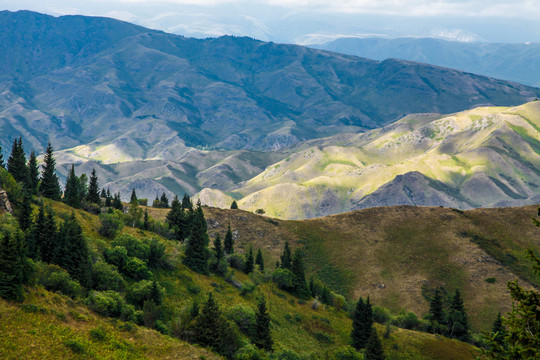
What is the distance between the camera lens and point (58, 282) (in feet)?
145

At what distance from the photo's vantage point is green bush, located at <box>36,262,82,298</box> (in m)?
43.7

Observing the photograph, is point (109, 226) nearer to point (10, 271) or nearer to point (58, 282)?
point (58, 282)

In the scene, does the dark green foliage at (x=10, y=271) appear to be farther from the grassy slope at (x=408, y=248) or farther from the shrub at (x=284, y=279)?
the grassy slope at (x=408, y=248)

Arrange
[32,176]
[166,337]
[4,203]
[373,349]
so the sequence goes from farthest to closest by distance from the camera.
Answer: [32,176] → [373,349] → [4,203] → [166,337]

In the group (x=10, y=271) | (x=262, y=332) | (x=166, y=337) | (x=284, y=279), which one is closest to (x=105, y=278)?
(x=166, y=337)

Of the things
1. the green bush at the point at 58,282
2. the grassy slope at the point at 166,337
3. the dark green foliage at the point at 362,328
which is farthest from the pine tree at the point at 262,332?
the green bush at the point at 58,282

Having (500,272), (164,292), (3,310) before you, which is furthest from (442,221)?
(3,310)

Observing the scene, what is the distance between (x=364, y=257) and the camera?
13638 cm

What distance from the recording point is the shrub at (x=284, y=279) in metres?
86.4

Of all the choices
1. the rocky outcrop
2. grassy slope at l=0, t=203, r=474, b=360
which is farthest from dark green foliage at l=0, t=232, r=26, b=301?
the rocky outcrop

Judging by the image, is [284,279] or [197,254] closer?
[197,254]

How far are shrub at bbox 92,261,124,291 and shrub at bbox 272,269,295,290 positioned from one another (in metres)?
39.6

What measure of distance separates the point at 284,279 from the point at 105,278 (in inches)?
1675

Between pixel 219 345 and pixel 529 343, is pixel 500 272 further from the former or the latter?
pixel 529 343
